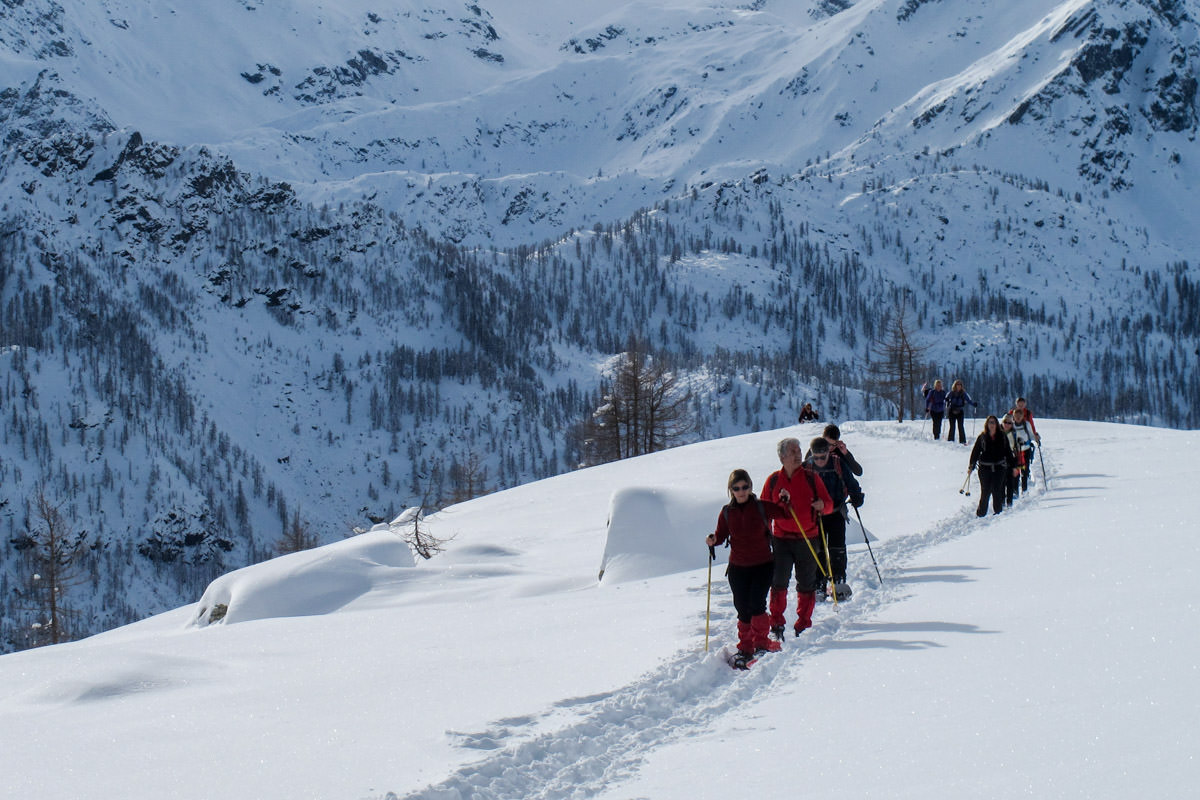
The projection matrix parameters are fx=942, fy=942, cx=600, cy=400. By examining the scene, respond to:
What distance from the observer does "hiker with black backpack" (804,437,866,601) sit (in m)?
11.1

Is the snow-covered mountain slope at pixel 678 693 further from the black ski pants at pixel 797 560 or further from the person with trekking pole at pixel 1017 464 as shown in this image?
the person with trekking pole at pixel 1017 464

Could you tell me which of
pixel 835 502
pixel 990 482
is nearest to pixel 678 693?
pixel 835 502

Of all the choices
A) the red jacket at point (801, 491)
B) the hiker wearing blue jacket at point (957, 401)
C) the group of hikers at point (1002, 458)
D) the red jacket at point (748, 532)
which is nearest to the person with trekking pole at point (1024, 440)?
the group of hikers at point (1002, 458)

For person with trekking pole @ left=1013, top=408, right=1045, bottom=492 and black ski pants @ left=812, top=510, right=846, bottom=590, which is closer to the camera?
black ski pants @ left=812, top=510, right=846, bottom=590

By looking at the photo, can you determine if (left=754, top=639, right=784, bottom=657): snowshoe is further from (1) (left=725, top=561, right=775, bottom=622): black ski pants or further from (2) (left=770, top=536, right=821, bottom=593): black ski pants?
(2) (left=770, top=536, right=821, bottom=593): black ski pants

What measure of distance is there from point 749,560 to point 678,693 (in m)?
1.59

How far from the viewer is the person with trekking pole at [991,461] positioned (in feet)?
54.9

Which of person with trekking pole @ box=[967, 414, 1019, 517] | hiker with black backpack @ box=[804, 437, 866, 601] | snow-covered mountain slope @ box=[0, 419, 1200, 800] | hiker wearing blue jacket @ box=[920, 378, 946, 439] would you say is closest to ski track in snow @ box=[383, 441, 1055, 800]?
snow-covered mountain slope @ box=[0, 419, 1200, 800]

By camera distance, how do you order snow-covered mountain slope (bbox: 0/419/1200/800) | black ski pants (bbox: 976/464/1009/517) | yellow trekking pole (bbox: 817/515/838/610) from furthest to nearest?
black ski pants (bbox: 976/464/1009/517) → yellow trekking pole (bbox: 817/515/838/610) → snow-covered mountain slope (bbox: 0/419/1200/800)

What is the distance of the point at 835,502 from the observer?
446 inches

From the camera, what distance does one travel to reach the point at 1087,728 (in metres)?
5.61

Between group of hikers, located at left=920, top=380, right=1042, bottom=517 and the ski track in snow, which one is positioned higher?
group of hikers, located at left=920, top=380, right=1042, bottom=517

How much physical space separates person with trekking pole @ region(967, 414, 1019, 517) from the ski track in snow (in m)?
6.99

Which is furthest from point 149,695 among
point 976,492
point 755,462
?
point 755,462
